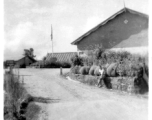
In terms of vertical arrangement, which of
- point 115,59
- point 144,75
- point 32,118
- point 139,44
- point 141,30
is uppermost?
point 141,30

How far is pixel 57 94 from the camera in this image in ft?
34.4

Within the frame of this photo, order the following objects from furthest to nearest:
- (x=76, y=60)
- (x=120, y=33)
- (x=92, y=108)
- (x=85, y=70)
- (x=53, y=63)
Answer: (x=53, y=63) < (x=120, y=33) < (x=76, y=60) < (x=85, y=70) < (x=92, y=108)

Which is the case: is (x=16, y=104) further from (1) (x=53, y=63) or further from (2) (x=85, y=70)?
(1) (x=53, y=63)

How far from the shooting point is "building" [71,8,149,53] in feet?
52.7

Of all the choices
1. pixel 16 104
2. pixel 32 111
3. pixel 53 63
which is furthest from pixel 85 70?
pixel 53 63

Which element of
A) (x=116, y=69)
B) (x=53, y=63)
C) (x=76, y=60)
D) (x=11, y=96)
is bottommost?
(x=11, y=96)

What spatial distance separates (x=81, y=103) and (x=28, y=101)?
7.54ft

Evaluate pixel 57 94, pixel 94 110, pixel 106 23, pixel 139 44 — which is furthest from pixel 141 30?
pixel 94 110

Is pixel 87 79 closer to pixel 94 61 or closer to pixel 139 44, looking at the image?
pixel 94 61

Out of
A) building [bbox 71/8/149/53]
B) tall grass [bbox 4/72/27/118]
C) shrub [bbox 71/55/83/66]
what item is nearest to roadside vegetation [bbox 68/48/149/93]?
shrub [bbox 71/55/83/66]

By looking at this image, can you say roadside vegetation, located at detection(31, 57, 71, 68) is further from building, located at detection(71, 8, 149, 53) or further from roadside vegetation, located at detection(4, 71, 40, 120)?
roadside vegetation, located at detection(4, 71, 40, 120)

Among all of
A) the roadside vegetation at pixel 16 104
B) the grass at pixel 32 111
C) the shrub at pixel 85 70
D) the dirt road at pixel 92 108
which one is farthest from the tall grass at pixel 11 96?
the shrub at pixel 85 70

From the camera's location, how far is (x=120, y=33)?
17391mm

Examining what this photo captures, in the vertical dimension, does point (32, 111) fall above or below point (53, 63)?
below
